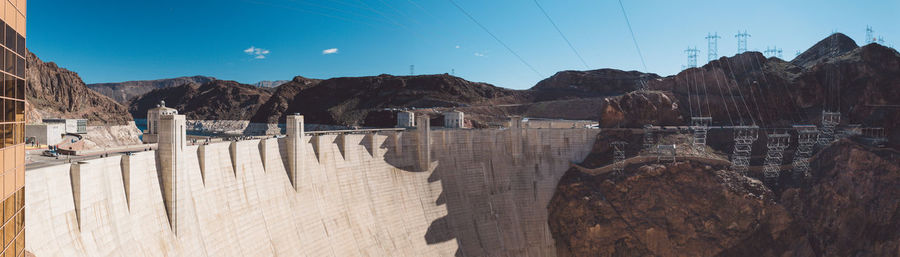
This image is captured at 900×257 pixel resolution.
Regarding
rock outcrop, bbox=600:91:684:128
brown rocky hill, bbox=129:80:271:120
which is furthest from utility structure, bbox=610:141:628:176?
brown rocky hill, bbox=129:80:271:120

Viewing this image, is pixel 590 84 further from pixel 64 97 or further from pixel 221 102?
pixel 64 97

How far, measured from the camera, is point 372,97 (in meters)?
83.4

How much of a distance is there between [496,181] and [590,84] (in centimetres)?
5928

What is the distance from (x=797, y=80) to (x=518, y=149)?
97.6 ft

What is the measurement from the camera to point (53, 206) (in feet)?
39.5


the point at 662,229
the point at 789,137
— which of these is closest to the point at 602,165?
the point at 662,229

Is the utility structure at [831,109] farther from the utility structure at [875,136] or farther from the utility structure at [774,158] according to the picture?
the utility structure at [774,158]

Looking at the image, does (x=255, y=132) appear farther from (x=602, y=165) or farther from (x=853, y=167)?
(x=853, y=167)

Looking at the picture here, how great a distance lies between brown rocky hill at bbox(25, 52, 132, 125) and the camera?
66375 mm

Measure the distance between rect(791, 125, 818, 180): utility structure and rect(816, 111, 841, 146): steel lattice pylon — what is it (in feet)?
1.53

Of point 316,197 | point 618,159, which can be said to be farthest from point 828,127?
point 316,197

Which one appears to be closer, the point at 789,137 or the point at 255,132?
the point at 789,137

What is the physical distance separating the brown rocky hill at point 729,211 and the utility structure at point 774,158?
1064mm

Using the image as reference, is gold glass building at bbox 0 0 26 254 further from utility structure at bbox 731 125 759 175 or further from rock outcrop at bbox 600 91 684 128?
utility structure at bbox 731 125 759 175
